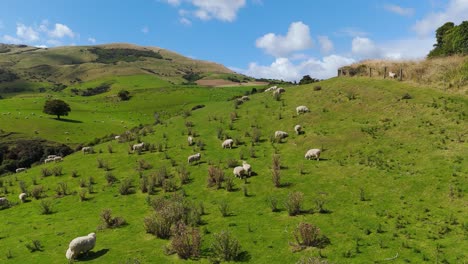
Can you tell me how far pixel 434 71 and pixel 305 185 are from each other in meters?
30.0

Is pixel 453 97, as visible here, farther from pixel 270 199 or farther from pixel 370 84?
pixel 270 199

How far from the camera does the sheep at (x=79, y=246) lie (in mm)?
21234

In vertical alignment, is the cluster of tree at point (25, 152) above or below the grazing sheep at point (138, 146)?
below

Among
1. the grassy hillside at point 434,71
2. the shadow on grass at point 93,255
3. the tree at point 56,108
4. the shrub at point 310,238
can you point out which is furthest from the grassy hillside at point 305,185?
the tree at point 56,108

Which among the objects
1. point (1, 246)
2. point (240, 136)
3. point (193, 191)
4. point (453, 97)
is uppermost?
point (453, 97)

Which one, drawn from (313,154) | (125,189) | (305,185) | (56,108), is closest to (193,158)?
(125,189)

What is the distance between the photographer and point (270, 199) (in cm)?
2770

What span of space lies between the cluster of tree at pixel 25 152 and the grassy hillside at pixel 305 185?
29.8 meters

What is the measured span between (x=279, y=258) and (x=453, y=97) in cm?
3259

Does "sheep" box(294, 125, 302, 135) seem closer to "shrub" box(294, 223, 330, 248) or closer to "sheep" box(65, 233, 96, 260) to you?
"shrub" box(294, 223, 330, 248)

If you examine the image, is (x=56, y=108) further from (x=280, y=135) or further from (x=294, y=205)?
(x=294, y=205)

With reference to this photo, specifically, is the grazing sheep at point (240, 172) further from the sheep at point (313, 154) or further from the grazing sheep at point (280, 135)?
the grazing sheep at point (280, 135)

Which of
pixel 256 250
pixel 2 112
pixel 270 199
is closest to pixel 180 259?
pixel 256 250

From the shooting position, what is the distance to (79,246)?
21.4 metres
